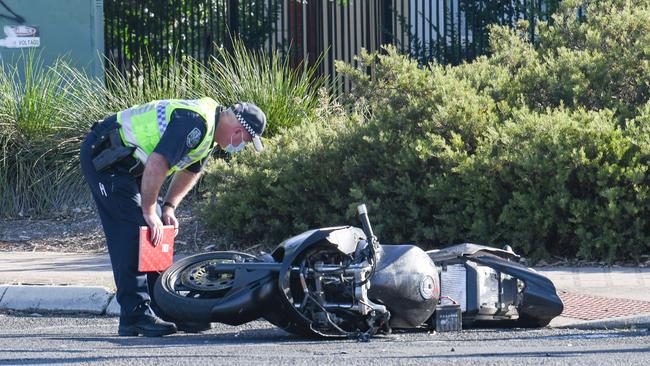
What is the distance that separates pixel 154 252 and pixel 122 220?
276mm

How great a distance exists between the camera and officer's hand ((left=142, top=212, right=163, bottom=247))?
7.11 m

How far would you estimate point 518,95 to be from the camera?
11078 millimetres

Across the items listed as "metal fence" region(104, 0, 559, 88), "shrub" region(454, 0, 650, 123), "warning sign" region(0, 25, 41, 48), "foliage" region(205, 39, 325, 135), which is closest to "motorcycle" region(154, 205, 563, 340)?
"shrub" region(454, 0, 650, 123)

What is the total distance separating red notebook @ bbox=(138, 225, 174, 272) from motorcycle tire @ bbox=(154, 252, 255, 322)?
6cm

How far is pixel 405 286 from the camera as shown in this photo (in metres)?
6.95

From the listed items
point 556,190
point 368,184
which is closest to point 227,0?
point 368,184

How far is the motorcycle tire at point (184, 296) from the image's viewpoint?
22.8 ft

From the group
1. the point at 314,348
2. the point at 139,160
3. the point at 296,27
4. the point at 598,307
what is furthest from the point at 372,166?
the point at 296,27

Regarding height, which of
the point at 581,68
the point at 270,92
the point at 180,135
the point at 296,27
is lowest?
the point at 180,135

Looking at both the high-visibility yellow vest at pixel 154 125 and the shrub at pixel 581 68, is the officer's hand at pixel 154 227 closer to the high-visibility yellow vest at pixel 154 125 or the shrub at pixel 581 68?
the high-visibility yellow vest at pixel 154 125

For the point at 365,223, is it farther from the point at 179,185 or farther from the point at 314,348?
the point at 179,185

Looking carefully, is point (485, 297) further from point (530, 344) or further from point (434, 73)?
point (434, 73)

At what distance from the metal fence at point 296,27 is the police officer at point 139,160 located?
8.26 meters

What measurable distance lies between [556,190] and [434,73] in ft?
6.04
